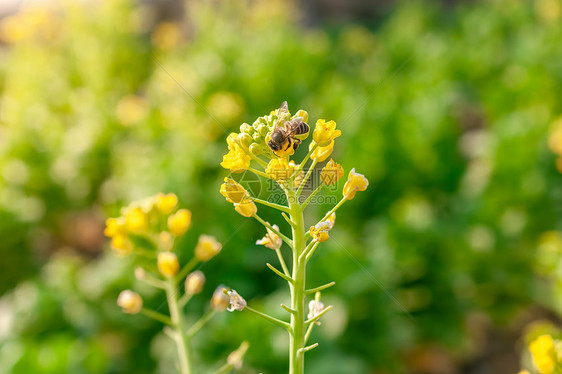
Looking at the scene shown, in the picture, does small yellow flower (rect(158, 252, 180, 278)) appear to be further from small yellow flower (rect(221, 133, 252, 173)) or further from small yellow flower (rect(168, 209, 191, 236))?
small yellow flower (rect(221, 133, 252, 173))

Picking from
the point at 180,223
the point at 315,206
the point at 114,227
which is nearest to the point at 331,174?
the point at 180,223

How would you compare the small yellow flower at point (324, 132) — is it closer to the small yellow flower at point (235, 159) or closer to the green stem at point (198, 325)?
the small yellow flower at point (235, 159)

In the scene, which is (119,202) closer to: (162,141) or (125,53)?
(162,141)

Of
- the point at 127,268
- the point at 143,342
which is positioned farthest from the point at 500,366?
the point at 127,268

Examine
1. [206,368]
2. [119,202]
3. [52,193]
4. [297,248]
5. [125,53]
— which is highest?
[125,53]

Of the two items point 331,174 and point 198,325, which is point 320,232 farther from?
point 198,325

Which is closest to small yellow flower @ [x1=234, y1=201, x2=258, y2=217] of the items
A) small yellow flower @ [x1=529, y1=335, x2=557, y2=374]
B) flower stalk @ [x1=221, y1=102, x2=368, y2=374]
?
flower stalk @ [x1=221, y1=102, x2=368, y2=374]

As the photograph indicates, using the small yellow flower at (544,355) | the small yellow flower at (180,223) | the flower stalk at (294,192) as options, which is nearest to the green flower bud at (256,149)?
the flower stalk at (294,192)
